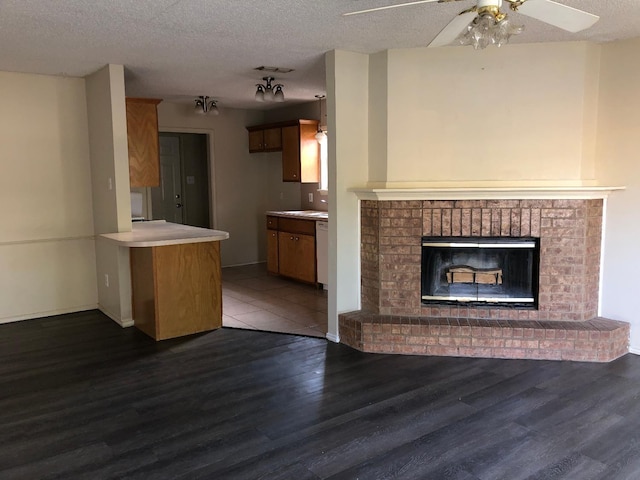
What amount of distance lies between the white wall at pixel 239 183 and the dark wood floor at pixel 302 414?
3.54 metres

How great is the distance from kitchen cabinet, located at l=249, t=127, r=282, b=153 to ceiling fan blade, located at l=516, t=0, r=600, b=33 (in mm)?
4876

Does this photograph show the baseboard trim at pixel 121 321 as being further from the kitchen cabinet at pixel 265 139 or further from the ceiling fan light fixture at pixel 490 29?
the ceiling fan light fixture at pixel 490 29

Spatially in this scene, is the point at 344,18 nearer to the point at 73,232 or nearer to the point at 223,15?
the point at 223,15

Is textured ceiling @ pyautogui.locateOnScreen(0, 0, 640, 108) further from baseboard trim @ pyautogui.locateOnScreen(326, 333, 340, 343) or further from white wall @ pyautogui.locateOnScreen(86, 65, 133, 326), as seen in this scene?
baseboard trim @ pyautogui.locateOnScreen(326, 333, 340, 343)

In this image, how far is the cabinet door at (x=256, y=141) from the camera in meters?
7.21

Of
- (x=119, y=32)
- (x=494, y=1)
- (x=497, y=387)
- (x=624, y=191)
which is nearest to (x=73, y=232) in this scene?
(x=119, y=32)

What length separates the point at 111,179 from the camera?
14.8ft

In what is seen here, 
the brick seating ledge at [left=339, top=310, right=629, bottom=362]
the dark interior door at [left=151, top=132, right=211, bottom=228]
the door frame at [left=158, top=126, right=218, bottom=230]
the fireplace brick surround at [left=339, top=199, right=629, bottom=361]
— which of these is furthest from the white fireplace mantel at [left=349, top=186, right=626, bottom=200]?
the dark interior door at [left=151, top=132, right=211, bottom=228]

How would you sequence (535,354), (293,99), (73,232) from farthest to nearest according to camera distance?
(293,99)
(73,232)
(535,354)

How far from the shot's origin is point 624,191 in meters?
3.75

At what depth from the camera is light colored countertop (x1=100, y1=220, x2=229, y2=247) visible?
3991mm

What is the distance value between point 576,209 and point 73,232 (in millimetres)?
4403

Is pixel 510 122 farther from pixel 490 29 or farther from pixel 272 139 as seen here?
pixel 272 139

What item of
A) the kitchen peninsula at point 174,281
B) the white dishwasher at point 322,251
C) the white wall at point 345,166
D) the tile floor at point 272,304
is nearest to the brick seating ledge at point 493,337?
the white wall at point 345,166
